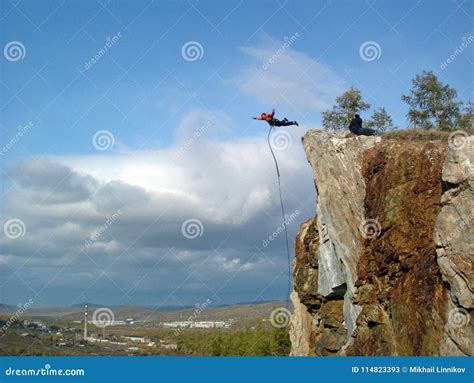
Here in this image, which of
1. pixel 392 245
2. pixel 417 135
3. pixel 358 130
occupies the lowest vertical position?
pixel 392 245

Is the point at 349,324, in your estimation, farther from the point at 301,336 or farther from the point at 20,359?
the point at 20,359

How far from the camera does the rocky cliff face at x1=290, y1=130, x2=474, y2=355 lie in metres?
30.9

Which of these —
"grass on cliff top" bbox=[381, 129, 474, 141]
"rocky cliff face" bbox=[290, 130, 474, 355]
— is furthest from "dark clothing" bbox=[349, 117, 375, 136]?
"grass on cliff top" bbox=[381, 129, 474, 141]

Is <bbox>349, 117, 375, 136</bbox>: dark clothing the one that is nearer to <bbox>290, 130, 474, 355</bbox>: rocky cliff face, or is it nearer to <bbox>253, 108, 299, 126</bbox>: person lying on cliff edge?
<bbox>290, 130, 474, 355</bbox>: rocky cliff face

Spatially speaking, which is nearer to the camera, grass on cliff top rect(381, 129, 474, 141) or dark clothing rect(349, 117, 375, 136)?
grass on cliff top rect(381, 129, 474, 141)

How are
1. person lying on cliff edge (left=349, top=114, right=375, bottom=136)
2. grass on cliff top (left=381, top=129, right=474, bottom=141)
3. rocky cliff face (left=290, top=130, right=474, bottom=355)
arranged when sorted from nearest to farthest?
rocky cliff face (left=290, top=130, right=474, bottom=355)
grass on cliff top (left=381, top=129, right=474, bottom=141)
person lying on cliff edge (left=349, top=114, right=375, bottom=136)

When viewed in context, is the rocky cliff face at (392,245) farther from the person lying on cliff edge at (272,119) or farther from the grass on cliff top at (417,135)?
the person lying on cliff edge at (272,119)

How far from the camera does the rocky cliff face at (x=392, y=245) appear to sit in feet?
101

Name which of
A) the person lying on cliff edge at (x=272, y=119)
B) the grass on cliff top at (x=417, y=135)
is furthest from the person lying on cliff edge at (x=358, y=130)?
the person lying on cliff edge at (x=272, y=119)

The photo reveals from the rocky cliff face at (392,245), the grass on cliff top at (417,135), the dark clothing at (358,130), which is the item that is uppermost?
the dark clothing at (358,130)

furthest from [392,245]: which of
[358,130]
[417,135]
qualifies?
[358,130]

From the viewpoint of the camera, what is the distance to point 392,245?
36.1m

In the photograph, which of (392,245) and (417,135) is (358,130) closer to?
(417,135)

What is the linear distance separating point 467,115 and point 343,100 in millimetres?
13526
